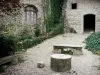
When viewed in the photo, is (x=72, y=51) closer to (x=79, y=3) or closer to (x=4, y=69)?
(x=4, y=69)

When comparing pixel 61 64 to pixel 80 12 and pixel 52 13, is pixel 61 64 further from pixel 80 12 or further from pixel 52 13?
pixel 80 12

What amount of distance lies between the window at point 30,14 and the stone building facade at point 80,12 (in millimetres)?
3989

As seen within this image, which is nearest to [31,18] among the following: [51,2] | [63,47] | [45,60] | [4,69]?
[51,2]

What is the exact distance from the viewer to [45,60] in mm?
11914

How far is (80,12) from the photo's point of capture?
2084cm

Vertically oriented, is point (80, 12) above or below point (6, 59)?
above

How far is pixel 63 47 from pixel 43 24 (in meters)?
5.66

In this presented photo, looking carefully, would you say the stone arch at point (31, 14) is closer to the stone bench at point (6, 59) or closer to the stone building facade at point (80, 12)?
the stone building facade at point (80, 12)

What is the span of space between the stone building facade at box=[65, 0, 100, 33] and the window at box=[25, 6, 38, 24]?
399cm

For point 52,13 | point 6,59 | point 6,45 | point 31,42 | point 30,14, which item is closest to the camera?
point 6,59

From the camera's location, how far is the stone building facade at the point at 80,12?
20.6 m

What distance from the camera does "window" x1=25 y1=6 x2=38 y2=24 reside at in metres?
18.2

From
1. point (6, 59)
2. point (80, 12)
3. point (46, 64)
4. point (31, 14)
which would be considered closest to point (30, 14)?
point (31, 14)

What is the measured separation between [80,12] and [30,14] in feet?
16.6
